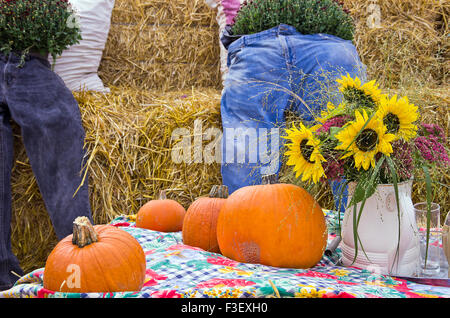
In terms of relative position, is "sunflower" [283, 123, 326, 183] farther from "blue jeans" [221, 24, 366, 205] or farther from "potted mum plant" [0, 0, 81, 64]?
"potted mum plant" [0, 0, 81, 64]

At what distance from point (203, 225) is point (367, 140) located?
43cm

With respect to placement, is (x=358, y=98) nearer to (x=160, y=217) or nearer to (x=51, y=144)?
(x=160, y=217)

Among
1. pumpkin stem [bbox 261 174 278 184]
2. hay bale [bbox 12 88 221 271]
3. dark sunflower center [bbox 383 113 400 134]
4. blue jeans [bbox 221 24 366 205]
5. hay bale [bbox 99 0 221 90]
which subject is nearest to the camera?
dark sunflower center [bbox 383 113 400 134]

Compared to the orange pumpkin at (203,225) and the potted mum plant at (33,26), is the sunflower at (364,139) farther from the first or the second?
the potted mum plant at (33,26)

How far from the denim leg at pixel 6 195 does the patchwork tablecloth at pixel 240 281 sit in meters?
0.90

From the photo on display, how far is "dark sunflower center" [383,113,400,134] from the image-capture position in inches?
26.0

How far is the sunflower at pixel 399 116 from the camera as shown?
65 centimetres

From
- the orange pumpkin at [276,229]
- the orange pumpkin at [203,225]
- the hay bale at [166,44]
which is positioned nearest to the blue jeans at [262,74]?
the orange pumpkin at [203,225]

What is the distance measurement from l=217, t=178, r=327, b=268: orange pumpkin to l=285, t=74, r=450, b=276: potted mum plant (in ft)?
0.23

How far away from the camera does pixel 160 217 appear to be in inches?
44.8

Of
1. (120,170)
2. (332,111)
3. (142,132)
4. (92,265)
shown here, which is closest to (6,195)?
(120,170)

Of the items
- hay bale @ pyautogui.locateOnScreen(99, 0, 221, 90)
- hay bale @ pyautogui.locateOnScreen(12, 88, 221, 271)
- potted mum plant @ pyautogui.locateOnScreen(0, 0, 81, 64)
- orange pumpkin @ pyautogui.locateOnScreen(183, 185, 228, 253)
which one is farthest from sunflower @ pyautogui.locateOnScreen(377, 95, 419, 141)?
hay bale @ pyautogui.locateOnScreen(99, 0, 221, 90)

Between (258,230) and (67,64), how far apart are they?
5.04 ft
